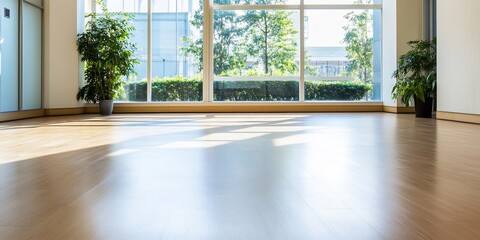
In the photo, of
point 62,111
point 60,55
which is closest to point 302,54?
point 60,55

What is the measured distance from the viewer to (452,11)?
7355 mm

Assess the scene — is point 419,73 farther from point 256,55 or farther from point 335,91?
point 256,55

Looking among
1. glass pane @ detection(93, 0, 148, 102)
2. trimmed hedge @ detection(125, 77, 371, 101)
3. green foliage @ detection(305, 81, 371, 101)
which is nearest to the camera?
glass pane @ detection(93, 0, 148, 102)

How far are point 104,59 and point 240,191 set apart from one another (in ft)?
26.2

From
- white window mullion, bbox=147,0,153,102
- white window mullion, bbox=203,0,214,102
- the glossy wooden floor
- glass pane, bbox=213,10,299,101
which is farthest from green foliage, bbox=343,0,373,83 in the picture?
the glossy wooden floor

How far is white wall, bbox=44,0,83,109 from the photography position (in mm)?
9281

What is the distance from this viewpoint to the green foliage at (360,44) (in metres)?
11.0

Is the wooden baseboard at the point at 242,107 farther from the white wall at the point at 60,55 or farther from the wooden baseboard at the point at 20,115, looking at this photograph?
the wooden baseboard at the point at 20,115

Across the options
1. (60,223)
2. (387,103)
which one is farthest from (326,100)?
(60,223)

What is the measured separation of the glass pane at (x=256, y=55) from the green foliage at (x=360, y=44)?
1.19 m

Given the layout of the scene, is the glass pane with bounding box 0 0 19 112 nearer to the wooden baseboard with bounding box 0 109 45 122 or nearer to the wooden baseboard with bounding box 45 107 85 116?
the wooden baseboard with bounding box 0 109 45 122

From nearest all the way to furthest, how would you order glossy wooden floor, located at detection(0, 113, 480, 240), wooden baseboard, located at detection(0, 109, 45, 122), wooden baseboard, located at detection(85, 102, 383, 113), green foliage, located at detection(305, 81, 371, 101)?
glossy wooden floor, located at detection(0, 113, 480, 240), wooden baseboard, located at detection(0, 109, 45, 122), wooden baseboard, located at detection(85, 102, 383, 113), green foliage, located at detection(305, 81, 371, 101)

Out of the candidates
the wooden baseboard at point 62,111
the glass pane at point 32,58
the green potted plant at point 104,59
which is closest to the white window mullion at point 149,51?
the green potted plant at point 104,59

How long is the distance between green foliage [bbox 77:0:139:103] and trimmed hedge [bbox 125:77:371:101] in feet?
3.56
